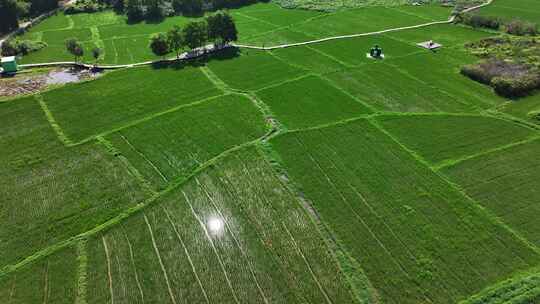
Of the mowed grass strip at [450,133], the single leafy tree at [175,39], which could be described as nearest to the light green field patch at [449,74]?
the mowed grass strip at [450,133]

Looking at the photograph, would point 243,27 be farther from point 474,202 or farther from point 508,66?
point 474,202

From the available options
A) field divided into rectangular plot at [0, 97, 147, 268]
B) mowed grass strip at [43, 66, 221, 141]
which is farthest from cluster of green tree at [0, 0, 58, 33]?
field divided into rectangular plot at [0, 97, 147, 268]

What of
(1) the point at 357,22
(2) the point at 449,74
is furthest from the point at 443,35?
(2) the point at 449,74

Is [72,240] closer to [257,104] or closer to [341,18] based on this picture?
[257,104]

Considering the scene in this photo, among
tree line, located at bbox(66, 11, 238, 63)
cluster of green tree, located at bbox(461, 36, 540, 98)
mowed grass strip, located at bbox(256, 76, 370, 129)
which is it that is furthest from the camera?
tree line, located at bbox(66, 11, 238, 63)

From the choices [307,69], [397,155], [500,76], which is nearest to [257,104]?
[307,69]

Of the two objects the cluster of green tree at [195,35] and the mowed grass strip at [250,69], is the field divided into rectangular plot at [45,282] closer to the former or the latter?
the mowed grass strip at [250,69]

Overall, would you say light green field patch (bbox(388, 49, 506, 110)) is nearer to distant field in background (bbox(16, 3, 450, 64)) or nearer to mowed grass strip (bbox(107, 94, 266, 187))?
distant field in background (bbox(16, 3, 450, 64))
